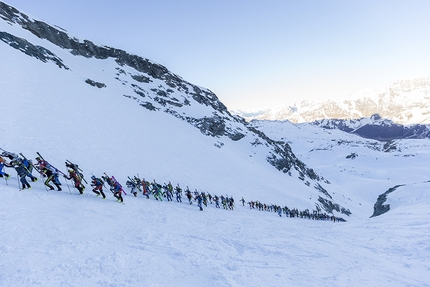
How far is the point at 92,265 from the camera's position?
6547 mm

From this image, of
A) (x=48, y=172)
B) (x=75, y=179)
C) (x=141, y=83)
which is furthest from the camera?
(x=141, y=83)

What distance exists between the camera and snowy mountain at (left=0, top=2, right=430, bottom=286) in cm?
683

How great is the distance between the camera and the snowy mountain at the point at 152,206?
6.83 meters

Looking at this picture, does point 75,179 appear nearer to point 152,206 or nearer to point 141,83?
point 152,206

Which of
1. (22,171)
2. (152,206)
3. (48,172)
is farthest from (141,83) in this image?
(22,171)

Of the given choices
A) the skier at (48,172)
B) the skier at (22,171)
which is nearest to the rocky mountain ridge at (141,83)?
the skier at (48,172)

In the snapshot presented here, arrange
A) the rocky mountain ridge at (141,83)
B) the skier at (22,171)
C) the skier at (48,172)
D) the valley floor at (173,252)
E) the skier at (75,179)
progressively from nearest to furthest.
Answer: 1. the valley floor at (173,252)
2. the skier at (22,171)
3. the skier at (48,172)
4. the skier at (75,179)
5. the rocky mountain ridge at (141,83)

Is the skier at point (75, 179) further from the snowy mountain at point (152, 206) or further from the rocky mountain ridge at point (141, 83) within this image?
the rocky mountain ridge at point (141, 83)

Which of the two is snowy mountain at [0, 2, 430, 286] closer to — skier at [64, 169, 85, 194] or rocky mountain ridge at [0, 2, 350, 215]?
rocky mountain ridge at [0, 2, 350, 215]

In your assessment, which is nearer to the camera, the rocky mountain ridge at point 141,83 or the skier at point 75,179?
the skier at point 75,179

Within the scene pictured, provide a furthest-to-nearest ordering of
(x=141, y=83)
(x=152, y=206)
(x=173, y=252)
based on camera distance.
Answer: (x=141, y=83) → (x=152, y=206) → (x=173, y=252)

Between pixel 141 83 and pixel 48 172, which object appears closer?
pixel 48 172

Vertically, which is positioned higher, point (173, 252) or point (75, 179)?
point (75, 179)

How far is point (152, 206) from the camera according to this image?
16547mm
